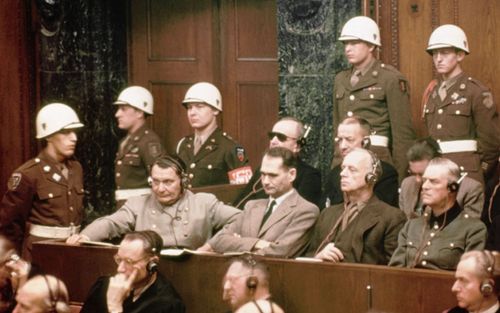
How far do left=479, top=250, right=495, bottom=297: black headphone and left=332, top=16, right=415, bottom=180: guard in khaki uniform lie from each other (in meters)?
2.17

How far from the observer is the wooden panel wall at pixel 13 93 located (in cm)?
946

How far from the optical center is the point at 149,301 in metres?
6.85

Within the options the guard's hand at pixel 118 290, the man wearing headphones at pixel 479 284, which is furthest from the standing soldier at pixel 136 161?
the man wearing headphones at pixel 479 284

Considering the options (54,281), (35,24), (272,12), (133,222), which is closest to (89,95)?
(35,24)

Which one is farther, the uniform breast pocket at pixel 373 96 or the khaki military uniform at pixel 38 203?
the uniform breast pocket at pixel 373 96

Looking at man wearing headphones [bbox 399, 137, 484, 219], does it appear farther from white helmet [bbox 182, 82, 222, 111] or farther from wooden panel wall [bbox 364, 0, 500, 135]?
white helmet [bbox 182, 82, 222, 111]

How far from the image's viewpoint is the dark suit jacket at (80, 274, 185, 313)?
6.83 m

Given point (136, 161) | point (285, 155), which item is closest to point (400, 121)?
point (285, 155)

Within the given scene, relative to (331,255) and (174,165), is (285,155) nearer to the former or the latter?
(174,165)

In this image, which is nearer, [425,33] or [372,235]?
[372,235]

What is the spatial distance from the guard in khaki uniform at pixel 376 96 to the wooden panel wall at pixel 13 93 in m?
2.52

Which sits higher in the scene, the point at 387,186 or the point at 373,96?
the point at 373,96

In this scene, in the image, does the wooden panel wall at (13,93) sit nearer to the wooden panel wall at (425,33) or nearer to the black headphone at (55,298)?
the wooden panel wall at (425,33)

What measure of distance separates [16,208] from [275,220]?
5.78 ft
